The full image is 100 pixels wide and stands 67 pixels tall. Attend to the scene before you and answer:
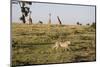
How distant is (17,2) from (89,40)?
111 centimetres

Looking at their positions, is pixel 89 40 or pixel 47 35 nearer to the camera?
pixel 47 35

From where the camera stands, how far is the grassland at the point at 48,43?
264cm

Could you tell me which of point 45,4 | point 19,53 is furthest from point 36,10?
point 19,53

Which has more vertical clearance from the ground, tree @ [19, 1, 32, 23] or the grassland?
tree @ [19, 1, 32, 23]

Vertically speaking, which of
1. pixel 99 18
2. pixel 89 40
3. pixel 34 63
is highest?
pixel 99 18

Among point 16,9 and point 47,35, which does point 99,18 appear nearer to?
point 47,35

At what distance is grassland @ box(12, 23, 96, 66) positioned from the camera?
264cm

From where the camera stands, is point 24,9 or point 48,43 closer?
point 24,9

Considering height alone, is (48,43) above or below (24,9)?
below

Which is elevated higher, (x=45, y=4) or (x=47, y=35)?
(x=45, y=4)

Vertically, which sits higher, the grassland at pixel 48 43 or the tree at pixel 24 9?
the tree at pixel 24 9

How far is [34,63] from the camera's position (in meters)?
2.71

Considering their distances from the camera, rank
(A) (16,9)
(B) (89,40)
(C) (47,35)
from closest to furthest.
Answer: (A) (16,9), (C) (47,35), (B) (89,40)

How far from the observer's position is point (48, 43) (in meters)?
2.78
